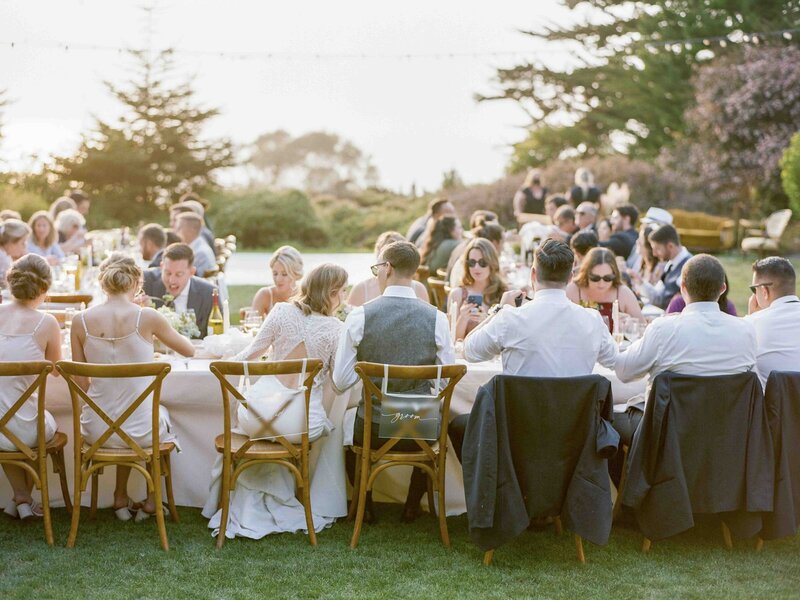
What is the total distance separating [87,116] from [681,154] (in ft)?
45.5

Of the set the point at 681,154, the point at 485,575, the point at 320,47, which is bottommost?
the point at 485,575

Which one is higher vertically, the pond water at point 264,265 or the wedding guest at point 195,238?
the wedding guest at point 195,238

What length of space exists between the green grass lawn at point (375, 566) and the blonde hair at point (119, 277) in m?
1.07

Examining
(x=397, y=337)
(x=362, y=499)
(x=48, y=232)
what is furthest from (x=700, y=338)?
(x=48, y=232)

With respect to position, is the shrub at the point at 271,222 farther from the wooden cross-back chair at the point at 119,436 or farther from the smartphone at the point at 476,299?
the wooden cross-back chair at the point at 119,436

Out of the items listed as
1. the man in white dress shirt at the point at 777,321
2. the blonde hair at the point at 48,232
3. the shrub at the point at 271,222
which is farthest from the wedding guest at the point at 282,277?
the shrub at the point at 271,222

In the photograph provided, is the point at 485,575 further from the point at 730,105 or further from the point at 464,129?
the point at 464,129

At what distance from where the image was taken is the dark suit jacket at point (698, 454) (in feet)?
13.1

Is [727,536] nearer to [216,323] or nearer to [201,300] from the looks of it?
[216,323]

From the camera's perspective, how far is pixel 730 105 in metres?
20.0

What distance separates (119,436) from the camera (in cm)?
414

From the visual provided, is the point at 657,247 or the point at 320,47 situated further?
the point at 320,47

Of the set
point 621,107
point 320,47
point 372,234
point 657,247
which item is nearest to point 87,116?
point 372,234

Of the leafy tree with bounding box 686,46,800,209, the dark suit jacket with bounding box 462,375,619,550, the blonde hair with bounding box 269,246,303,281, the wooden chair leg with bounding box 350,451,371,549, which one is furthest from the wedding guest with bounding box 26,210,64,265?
the leafy tree with bounding box 686,46,800,209
